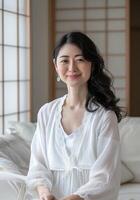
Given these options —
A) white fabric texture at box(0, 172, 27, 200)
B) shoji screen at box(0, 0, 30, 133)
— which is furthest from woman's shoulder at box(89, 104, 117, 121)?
shoji screen at box(0, 0, 30, 133)

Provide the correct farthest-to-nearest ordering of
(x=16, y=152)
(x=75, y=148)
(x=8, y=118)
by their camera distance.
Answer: (x=8, y=118)
(x=16, y=152)
(x=75, y=148)

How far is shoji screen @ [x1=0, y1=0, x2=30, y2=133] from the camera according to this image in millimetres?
3674

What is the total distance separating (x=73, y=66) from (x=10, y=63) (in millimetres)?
2499

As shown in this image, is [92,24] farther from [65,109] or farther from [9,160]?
[65,109]

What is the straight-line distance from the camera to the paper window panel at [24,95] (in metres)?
4.08

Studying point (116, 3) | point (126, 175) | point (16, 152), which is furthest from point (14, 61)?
point (126, 175)

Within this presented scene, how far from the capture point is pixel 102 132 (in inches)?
53.7

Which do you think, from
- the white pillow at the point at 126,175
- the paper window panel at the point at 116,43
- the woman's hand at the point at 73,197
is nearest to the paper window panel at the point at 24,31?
the paper window panel at the point at 116,43

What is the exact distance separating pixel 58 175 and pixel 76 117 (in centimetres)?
20

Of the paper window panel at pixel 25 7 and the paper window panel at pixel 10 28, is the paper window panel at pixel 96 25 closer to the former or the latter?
the paper window panel at pixel 25 7

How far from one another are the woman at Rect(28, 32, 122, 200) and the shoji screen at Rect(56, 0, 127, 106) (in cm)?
291

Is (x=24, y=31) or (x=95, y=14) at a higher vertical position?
(x=95, y=14)

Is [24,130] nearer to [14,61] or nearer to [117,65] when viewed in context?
[14,61]

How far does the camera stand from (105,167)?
1.35m
